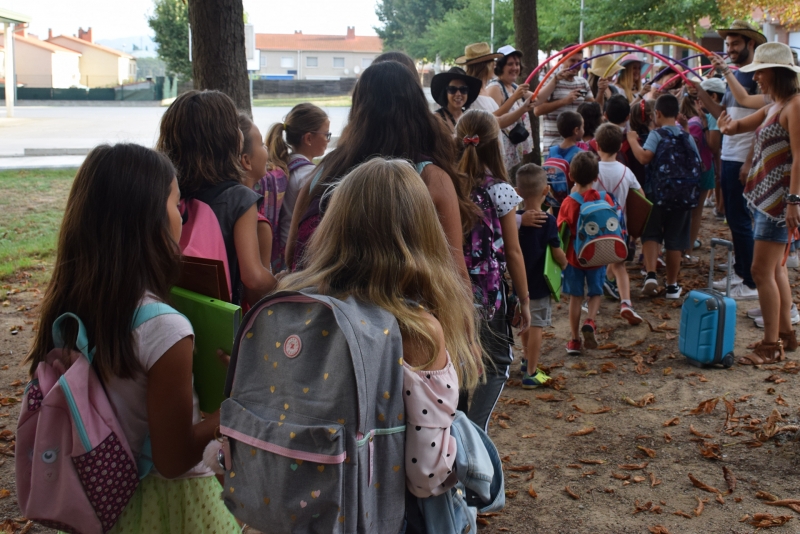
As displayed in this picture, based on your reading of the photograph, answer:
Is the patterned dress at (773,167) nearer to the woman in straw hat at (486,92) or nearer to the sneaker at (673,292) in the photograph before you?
the sneaker at (673,292)

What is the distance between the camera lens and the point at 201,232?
105 inches

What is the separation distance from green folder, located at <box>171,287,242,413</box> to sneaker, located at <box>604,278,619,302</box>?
19.4 ft

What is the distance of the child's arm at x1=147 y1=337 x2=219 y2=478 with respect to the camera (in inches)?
79.1

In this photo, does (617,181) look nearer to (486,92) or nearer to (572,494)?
(486,92)

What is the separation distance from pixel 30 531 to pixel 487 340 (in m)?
2.29

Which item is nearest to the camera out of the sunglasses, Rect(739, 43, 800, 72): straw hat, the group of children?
the group of children

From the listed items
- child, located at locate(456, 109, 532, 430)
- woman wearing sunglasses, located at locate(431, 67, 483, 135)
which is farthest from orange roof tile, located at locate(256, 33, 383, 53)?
child, located at locate(456, 109, 532, 430)

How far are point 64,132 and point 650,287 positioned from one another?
23.1 metres

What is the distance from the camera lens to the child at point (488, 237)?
3539 mm

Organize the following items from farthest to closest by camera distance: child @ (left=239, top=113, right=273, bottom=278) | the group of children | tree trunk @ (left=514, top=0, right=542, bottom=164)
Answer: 1. tree trunk @ (left=514, top=0, right=542, bottom=164)
2. child @ (left=239, top=113, right=273, bottom=278)
3. the group of children

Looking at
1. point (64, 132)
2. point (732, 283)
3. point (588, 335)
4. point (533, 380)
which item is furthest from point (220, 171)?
point (64, 132)

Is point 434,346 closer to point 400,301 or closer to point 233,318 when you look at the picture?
point 400,301

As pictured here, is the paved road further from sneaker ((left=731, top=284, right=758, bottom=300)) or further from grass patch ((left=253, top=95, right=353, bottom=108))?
grass patch ((left=253, top=95, right=353, bottom=108))

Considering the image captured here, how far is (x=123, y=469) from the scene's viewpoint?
2016 mm
